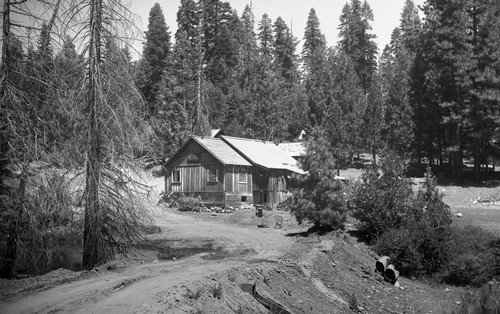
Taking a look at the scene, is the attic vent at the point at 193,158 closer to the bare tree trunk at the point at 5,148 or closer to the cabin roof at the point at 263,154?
the cabin roof at the point at 263,154

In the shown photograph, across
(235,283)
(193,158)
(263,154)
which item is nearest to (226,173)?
(193,158)

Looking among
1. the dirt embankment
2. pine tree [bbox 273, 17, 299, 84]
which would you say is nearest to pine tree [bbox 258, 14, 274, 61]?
pine tree [bbox 273, 17, 299, 84]

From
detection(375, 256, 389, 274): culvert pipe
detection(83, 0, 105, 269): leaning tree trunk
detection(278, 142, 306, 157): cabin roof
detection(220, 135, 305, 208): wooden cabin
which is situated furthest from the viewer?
detection(278, 142, 306, 157): cabin roof

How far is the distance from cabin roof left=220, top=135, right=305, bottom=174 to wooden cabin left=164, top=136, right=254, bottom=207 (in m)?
0.88

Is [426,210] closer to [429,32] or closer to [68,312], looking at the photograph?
[68,312]

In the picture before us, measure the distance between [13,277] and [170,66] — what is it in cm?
5538

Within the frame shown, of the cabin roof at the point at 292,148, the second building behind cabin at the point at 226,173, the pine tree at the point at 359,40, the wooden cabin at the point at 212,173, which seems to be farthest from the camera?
the pine tree at the point at 359,40

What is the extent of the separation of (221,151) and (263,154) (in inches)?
245

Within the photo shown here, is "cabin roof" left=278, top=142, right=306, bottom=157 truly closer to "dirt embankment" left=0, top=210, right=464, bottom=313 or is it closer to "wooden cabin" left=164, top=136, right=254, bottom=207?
"wooden cabin" left=164, top=136, right=254, bottom=207

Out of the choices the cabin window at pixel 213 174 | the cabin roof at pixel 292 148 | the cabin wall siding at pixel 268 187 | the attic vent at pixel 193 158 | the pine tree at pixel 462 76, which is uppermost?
the pine tree at pixel 462 76

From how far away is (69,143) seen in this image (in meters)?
15.3

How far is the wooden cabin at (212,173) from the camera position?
41781 mm

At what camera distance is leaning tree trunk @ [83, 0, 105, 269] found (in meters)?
15.2

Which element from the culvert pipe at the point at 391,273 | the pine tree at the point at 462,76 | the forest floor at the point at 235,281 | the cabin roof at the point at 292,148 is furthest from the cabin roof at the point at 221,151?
the pine tree at the point at 462,76
